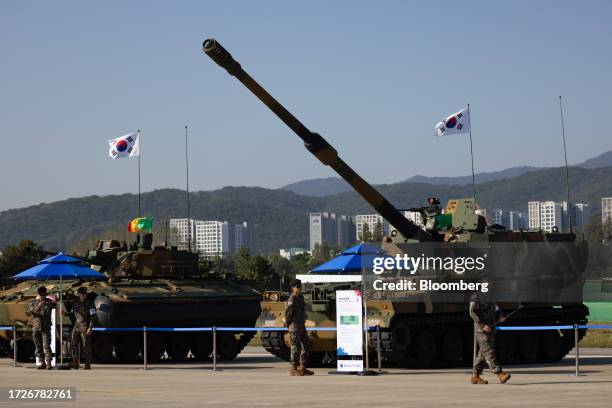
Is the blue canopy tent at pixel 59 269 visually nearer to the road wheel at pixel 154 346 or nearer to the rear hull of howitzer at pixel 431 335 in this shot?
the road wheel at pixel 154 346

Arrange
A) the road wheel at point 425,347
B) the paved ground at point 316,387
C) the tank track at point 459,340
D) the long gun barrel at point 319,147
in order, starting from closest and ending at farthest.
Result: the paved ground at point 316,387 → the long gun barrel at point 319,147 → the tank track at point 459,340 → the road wheel at point 425,347

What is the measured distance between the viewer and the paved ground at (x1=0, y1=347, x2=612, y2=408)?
19078 millimetres

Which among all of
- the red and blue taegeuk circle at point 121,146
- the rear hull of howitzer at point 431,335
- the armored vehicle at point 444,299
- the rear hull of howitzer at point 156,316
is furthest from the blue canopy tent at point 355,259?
the red and blue taegeuk circle at point 121,146

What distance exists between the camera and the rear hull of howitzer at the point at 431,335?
28312mm

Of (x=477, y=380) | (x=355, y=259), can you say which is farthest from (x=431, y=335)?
(x=477, y=380)

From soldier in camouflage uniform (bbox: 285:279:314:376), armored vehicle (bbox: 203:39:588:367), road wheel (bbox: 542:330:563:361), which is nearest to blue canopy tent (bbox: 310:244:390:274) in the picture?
armored vehicle (bbox: 203:39:588:367)

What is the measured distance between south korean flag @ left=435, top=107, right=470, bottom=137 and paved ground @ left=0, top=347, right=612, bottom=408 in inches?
389

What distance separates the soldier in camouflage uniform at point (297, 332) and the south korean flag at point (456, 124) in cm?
1255

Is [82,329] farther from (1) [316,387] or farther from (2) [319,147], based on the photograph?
(1) [316,387]

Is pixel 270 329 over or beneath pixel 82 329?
beneath

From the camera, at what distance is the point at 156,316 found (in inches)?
1324

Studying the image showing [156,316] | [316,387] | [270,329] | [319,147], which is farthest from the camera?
[156,316]

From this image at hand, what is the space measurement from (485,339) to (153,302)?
12.8 meters

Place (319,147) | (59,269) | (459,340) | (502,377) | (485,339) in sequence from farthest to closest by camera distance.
A: 1. (59,269)
2. (459,340)
3. (319,147)
4. (485,339)
5. (502,377)
